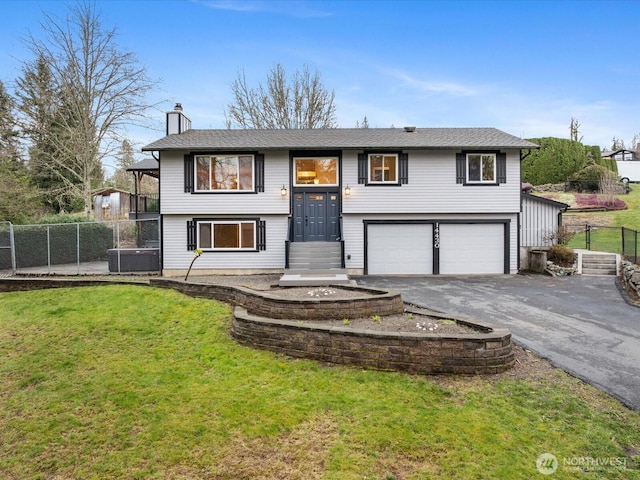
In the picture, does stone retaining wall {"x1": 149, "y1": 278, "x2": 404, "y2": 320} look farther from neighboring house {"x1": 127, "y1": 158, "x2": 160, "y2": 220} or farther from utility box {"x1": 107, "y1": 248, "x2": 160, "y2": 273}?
neighboring house {"x1": 127, "y1": 158, "x2": 160, "y2": 220}

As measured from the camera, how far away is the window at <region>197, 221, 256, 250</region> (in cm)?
1367

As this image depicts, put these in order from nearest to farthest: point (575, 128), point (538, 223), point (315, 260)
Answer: point (315, 260) < point (538, 223) < point (575, 128)

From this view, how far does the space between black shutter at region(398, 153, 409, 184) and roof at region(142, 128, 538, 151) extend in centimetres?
48

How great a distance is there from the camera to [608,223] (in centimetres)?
2152

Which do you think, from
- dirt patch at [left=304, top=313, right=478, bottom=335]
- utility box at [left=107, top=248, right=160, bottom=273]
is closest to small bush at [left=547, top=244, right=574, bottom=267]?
dirt patch at [left=304, top=313, right=478, bottom=335]

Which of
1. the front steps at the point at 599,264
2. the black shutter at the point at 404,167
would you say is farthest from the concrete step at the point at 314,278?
the front steps at the point at 599,264

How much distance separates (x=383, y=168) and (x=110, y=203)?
24.2m

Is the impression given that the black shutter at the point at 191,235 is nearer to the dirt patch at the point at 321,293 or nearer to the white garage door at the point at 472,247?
the dirt patch at the point at 321,293

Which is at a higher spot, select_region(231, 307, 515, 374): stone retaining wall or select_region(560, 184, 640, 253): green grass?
select_region(560, 184, 640, 253): green grass

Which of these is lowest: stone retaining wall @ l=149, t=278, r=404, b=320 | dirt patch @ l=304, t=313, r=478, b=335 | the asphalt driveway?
the asphalt driveway

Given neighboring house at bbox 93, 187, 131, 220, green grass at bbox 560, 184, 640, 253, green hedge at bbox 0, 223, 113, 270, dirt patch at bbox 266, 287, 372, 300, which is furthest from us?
neighboring house at bbox 93, 187, 131, 220

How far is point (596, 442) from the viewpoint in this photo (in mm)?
3525

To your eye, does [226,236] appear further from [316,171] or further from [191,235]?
[316,171]

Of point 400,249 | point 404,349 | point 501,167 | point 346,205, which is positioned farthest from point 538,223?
point 404,349
